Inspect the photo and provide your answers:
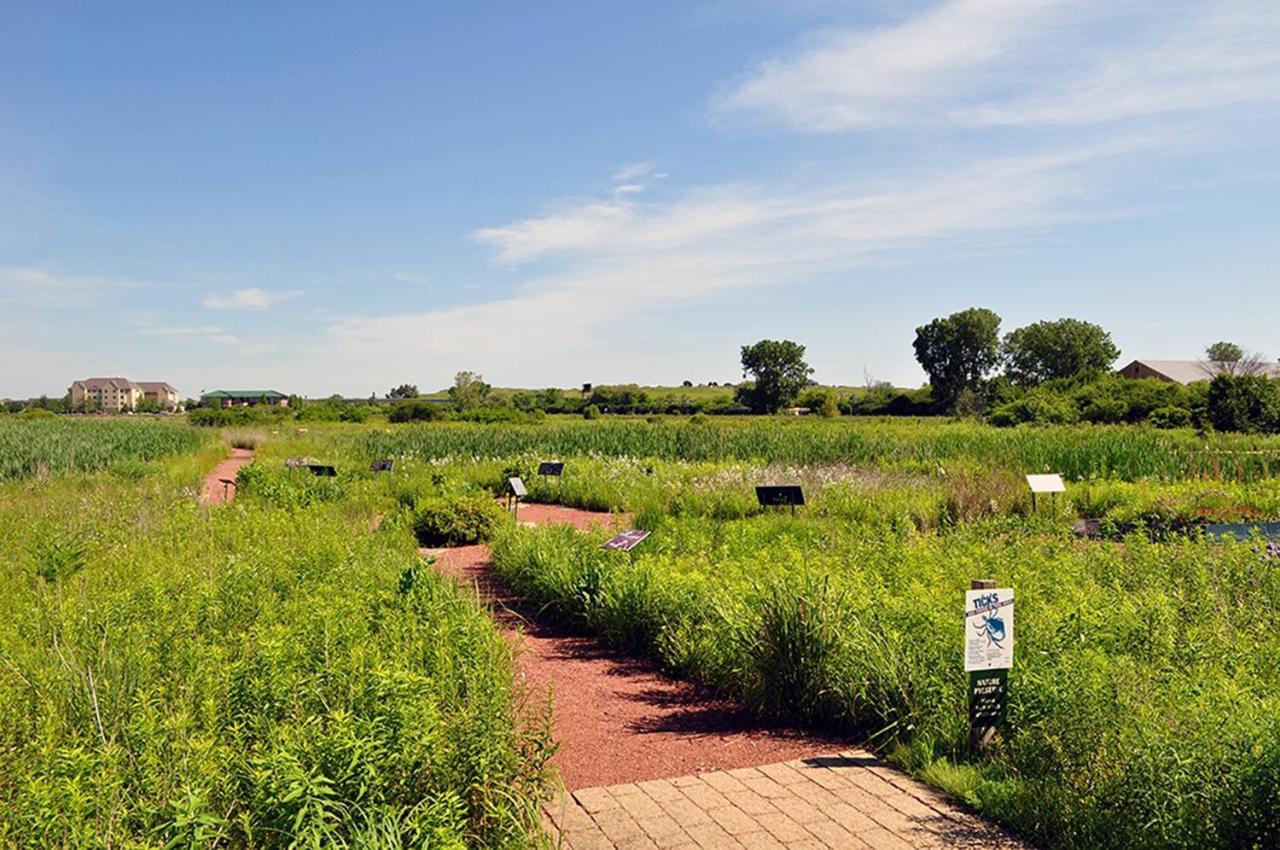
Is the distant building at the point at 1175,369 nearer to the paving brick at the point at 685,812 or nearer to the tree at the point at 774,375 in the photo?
the tree at the point at 774,375

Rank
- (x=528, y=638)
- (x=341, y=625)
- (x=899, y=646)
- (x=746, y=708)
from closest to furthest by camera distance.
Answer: (x=341, y=625)
(x=899, y=646)
(x=746, y=708)
(x=528, y=638)

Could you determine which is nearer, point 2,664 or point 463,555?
point 2,664

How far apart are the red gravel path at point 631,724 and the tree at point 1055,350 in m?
87.8

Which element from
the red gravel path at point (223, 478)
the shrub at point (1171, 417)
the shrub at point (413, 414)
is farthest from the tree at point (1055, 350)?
the red gravel path at point (223, 478)

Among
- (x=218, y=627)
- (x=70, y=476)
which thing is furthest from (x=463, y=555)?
(x=70, y=476)

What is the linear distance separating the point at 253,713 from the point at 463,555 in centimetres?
856

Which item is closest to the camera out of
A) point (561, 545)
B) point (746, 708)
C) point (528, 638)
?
point (746, 708)

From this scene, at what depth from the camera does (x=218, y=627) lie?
19.2 ft

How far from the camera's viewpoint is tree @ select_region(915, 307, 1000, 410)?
9088 centimetres

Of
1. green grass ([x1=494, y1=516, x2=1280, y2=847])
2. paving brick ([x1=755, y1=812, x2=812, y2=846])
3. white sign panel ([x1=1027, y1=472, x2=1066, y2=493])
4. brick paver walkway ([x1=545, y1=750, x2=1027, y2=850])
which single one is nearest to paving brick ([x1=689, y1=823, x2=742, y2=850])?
brick paver walkway ([x1=545, y1=750, x2=1027, y2=850])

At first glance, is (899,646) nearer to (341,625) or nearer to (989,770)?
(989,770)

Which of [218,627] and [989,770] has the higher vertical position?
[218,627]

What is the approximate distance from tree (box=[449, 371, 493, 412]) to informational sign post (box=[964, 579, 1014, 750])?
248 ft

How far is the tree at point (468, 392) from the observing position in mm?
80662
